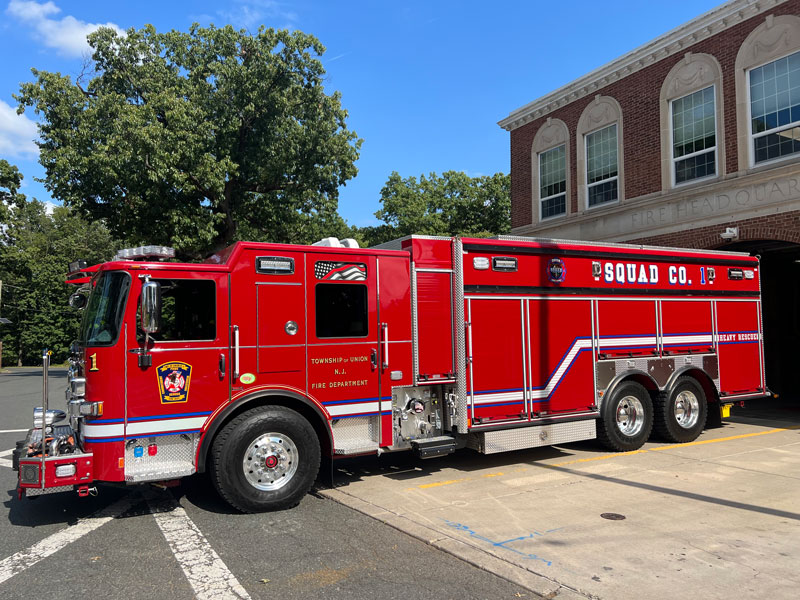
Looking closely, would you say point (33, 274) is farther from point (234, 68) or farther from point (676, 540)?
point (676, 540)

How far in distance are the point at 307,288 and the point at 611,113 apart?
12.5 m

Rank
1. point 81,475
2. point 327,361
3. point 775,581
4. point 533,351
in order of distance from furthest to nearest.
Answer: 1. point 533,351
2. point 327,361
3. point 81,475
4. point 775,581

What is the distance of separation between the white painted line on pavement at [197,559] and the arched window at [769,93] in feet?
41.6

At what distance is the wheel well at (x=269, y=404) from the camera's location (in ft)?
20.0

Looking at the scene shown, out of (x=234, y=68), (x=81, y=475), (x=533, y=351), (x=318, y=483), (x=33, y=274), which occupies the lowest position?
(x=318, y=483)

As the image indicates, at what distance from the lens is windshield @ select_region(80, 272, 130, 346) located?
5.94 m

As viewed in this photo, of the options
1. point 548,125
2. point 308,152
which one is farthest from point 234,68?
point 548,125

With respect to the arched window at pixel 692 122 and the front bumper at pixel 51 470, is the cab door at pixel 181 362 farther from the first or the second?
the arched window at pixel 692 122

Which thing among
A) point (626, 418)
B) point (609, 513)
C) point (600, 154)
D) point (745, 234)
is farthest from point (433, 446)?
point (600, 154)

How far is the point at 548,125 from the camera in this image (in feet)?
59.5

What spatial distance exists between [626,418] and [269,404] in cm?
574

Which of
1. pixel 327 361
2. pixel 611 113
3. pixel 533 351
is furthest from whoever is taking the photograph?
pixel 611 113

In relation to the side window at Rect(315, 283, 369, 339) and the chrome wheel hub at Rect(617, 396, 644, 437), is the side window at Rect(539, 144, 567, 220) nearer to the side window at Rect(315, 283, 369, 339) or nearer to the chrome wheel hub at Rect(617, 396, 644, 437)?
the chrome wheel hub at Rect(617, 396, 644, 437)

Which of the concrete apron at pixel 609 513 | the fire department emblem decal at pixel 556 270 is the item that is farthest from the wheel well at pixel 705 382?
the fire department emblem decal at pixel 556 270
